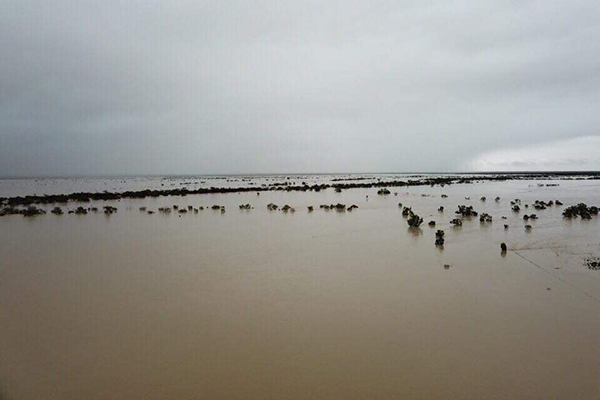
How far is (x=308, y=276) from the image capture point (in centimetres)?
921

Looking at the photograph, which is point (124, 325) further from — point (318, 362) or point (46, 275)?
point (46, 275)

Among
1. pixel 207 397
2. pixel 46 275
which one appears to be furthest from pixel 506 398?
pixel 46 275

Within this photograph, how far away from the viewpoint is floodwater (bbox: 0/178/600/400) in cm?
472

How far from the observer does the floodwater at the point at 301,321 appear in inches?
186

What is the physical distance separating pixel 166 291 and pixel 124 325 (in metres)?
1.76

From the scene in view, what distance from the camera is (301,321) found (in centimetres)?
649

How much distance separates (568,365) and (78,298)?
875 cm

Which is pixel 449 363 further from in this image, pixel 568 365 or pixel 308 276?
pixel 308 276

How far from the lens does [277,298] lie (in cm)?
764

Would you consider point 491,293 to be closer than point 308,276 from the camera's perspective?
Yes

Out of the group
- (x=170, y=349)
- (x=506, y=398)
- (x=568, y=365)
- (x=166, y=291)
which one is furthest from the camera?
(x=166, y=291)

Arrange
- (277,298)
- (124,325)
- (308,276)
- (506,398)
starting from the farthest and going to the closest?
(308,276), (277,298), (124,325), (506,398)

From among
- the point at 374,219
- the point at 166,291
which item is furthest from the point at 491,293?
the point at 374,219

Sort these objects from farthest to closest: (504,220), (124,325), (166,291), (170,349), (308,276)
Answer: (504,220) → (308,276) → (166,291) → (124,325) → (170,349)
